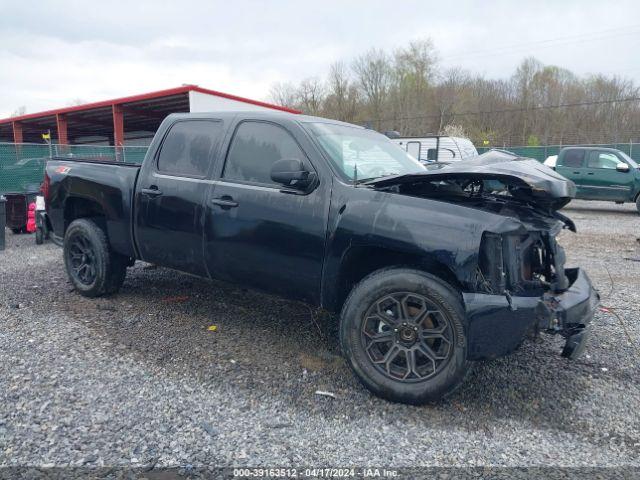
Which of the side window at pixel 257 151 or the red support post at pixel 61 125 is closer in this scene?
the side window at pixel 257 151

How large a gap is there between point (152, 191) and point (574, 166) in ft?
42.8

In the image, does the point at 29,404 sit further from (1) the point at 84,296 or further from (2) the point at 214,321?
(1) the point at 84,296

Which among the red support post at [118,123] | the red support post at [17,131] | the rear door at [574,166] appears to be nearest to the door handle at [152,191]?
the rear door at [574,166]

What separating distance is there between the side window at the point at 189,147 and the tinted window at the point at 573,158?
12697 mm

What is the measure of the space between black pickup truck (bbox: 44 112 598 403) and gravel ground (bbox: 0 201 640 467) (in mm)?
368

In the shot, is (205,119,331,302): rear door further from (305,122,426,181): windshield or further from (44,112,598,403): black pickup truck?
(305,122,426,181): windshield

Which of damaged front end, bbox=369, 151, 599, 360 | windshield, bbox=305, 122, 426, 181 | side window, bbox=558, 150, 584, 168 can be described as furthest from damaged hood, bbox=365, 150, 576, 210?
side window, bbox=558, 150, 584, 168

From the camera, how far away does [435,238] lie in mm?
3008

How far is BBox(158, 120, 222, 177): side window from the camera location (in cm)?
421

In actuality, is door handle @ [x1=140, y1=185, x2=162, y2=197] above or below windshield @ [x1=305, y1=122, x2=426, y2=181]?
below

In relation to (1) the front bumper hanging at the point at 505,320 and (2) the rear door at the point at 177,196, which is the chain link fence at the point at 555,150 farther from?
(1) the front bumper hanging at the point at 505,320

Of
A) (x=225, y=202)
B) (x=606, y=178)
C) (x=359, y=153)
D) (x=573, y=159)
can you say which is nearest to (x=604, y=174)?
(x=606, y=178)

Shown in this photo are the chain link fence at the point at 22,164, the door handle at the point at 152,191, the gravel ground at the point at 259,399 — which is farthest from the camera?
the chain link fence at the point at 22,164

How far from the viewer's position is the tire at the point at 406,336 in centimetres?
298
